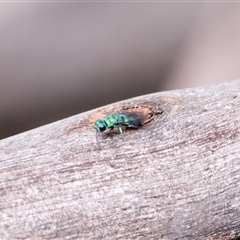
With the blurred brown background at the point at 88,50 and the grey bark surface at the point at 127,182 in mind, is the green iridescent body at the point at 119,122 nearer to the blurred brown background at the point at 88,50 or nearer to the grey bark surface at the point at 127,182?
the grey bark surface at the point at 127,182

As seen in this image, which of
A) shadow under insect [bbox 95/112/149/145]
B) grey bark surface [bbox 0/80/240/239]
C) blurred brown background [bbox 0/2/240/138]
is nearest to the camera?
grey bark surface [bbox 0/80/240/239]

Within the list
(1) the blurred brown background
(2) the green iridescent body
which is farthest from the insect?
(1) the blurred brown background

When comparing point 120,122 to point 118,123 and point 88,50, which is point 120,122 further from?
point 88,50

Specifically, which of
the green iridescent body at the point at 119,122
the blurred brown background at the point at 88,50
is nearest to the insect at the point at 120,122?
the green iridescent body at the point at 119,122

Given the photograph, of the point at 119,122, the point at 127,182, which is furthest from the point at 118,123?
the point at 127,182

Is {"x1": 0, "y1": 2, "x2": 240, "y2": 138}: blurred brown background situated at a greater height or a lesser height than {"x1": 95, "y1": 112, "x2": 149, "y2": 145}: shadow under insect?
greater

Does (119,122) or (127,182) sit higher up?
(119,122)

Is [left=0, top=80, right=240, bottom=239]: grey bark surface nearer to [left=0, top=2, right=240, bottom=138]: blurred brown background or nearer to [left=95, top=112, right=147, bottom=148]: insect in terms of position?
[left=95, top=112, right=147, bottom=148]: insect

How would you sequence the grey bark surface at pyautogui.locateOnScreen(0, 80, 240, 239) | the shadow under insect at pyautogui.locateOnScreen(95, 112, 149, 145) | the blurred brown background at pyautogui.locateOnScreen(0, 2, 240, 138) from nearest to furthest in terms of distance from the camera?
the grey bark surface at pyautogui.locateOnScreen(0, 80, 240, 239)
the shadow under insect at pyautogui.locateOnScreen(95, 112, 149, 145)
the blurred brown background at pyautogui.locateOnScreen(0, 2, 240, 138)
